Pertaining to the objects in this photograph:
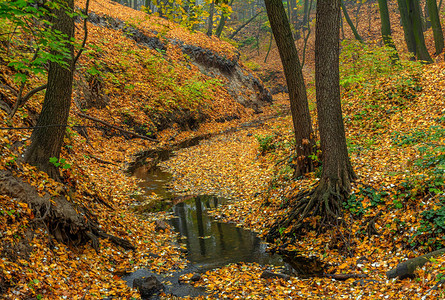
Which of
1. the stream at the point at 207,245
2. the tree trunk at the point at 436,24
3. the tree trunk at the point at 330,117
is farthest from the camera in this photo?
the tree trunk at the point at 436,24

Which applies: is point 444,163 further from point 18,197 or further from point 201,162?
point 201,162

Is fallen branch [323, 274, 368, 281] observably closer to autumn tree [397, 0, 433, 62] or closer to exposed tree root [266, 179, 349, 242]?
exposed tree root [266, 179, 349, 242]

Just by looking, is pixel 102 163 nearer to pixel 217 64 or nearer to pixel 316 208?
pixel 316 208

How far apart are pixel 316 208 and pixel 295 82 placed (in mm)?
3220

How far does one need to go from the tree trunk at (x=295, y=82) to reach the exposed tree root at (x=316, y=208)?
132cm

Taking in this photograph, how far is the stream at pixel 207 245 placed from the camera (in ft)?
19.1

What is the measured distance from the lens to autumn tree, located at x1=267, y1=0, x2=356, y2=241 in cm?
665

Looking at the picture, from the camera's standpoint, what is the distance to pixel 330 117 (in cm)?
692

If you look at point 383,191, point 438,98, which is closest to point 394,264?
point 383,191

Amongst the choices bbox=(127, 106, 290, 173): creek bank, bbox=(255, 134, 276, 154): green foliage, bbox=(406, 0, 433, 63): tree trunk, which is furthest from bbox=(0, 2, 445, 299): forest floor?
bbox=(406, 0, 433, 63): tree trunk

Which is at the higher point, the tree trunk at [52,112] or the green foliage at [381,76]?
the green foliage at [381,76]

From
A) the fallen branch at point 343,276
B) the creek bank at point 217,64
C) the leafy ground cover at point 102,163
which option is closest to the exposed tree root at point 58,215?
the leafy ground cover at point 102,163

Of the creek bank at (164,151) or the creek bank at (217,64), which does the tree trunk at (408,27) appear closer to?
the creek bank at (164,151)

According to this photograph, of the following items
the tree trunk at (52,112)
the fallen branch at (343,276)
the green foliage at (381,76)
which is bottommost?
the fallen branch at (343,276)
